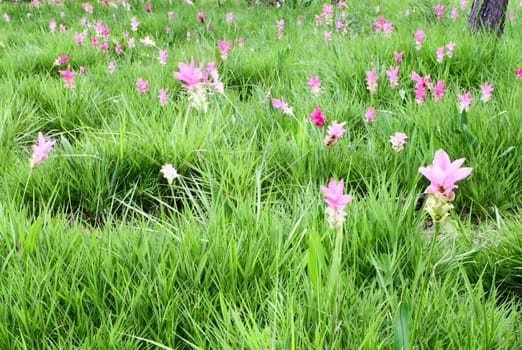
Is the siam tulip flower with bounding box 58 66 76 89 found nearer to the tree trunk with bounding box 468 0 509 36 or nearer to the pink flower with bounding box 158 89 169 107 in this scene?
the pink flower with bounding box 158 89 169 107

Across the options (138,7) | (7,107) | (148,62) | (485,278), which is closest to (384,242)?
(485,278)

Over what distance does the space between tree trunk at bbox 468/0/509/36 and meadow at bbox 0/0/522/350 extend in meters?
0.15

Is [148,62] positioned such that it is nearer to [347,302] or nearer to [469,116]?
[469,116]

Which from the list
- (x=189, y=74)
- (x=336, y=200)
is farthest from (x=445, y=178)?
(x=189, y=74)

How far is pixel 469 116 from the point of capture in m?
2.40

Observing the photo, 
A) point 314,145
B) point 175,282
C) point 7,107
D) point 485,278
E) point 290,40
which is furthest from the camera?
point 290,40

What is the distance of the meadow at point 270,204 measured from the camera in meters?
1.24

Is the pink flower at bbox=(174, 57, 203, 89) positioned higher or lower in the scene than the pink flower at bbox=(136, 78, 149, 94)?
higher

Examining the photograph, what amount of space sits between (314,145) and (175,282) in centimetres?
94

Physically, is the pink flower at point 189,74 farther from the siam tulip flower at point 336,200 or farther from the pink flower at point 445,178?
the pink flower at point 445,178

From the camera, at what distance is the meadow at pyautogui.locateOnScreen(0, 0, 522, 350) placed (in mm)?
1235

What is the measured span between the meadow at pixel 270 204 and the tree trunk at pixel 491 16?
15cm

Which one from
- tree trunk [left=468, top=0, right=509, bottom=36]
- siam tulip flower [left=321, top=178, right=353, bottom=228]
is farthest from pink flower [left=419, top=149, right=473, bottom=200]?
tree trunk [left=468, top=0, right=509, bottom=36]

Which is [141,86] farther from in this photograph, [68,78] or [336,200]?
[336,200]
